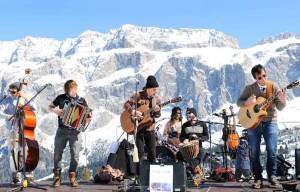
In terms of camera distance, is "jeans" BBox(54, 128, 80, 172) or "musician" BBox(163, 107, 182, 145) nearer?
"jeans" BBox(54, 128, 80, 172)

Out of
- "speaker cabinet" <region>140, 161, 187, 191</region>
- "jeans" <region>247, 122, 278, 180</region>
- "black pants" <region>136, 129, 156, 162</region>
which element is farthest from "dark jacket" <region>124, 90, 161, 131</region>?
"jeans" <region>247, 122, 278, 180</region>

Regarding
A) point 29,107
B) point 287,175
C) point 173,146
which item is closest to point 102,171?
point 173,146

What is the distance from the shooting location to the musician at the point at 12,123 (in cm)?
1199

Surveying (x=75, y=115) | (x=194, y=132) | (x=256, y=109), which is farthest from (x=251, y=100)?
(x=75, y=115)

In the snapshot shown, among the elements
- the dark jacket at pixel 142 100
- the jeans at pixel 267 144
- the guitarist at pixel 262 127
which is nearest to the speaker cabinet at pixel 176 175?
the dark jacket at pixel 142 100

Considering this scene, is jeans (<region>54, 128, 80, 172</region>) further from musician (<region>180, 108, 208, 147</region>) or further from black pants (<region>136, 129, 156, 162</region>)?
musician (<region>180, 108, 208, 147</region>)

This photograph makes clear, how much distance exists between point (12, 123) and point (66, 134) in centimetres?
141

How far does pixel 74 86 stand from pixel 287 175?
6586 millimetres

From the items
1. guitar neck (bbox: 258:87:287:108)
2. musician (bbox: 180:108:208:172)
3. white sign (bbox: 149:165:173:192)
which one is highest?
guitar neck (bbox: 258:87:287:108)

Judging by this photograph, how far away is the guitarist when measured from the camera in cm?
1070

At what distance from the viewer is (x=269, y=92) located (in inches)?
423

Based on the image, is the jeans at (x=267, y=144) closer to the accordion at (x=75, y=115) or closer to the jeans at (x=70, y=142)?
the accordion at (x=75, y=115)

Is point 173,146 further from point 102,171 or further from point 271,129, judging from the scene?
point 271,129

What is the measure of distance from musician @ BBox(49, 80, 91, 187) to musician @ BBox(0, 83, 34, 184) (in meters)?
0.74
